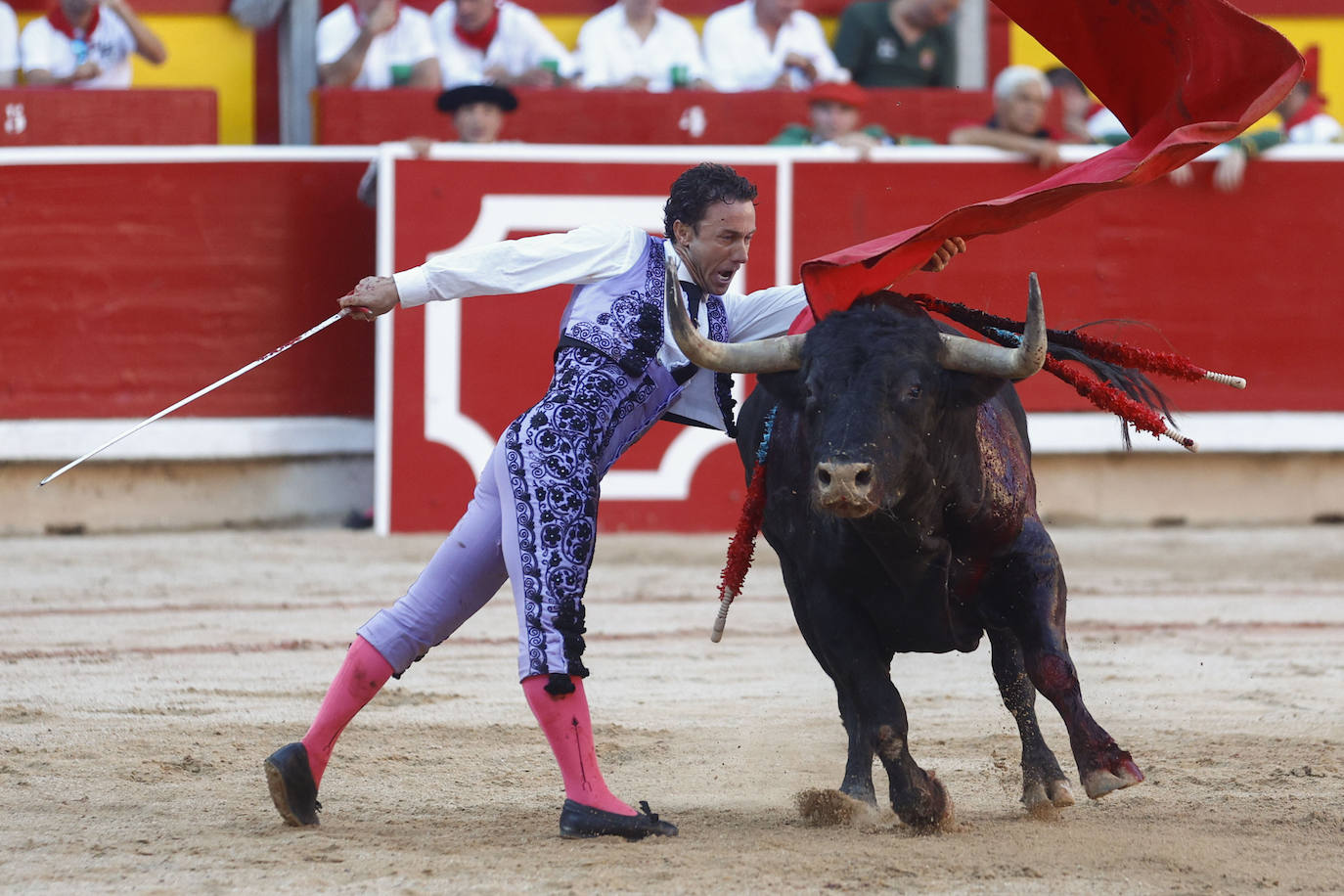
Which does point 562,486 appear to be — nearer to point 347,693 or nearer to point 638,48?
point 347,693

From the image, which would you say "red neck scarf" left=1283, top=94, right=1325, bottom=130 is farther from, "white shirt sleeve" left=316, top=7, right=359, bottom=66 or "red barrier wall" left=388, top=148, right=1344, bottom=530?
"white shirt sleeve" left=316, top=7, right=359, bottom=66

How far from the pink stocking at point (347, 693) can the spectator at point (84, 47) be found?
5.00 metres

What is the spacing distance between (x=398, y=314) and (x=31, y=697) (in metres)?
3.04

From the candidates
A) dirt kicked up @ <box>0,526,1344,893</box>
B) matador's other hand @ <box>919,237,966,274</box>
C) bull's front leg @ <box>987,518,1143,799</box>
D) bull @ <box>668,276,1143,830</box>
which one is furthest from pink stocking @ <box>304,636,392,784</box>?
→ matador's other hand @ <box>919,237,966,274</box>

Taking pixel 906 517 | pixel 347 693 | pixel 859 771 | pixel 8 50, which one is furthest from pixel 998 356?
pixel 8 50

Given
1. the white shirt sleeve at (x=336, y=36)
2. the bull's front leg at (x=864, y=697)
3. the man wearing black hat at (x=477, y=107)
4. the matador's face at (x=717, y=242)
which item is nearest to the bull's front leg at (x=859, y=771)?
the bull's front leg at (x=864, y=697)

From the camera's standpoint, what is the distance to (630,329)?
327 centimetres

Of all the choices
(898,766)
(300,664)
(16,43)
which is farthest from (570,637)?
(16,43)

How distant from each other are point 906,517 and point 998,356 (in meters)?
0.29

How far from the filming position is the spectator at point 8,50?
25.6 feet

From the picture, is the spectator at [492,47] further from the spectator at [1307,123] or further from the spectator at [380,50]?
the spectator at [1307,123]

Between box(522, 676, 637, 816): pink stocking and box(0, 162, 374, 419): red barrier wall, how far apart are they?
4.62 m

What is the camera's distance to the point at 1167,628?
5.85m

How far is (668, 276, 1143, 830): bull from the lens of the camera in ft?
9.84
